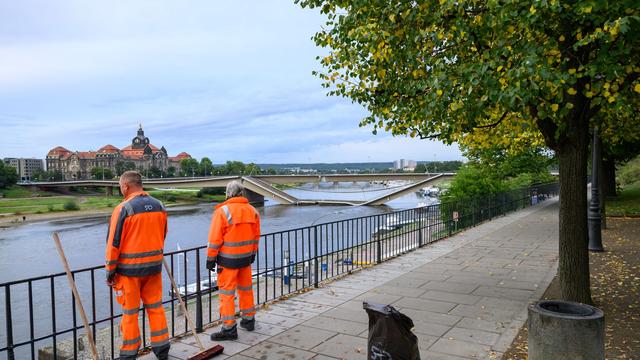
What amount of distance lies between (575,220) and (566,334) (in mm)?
2453

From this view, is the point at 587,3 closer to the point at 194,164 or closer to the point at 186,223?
the point at 186,223

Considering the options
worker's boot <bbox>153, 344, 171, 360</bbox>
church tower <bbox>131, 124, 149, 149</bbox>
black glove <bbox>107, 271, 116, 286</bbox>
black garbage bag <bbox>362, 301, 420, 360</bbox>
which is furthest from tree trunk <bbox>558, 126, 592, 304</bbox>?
church tower <bbox>131, 124, 149, 149</bbox>

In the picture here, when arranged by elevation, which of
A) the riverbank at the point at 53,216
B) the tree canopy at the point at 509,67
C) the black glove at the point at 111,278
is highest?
the tree canopy at the point at 509,67

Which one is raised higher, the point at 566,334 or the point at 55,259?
the point at 566,334

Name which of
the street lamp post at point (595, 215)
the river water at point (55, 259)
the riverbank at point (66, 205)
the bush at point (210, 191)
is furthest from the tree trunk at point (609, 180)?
the bush at point (210, 191)

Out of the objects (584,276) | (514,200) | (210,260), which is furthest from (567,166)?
(514,200)

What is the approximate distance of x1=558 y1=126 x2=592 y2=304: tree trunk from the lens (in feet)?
19.2

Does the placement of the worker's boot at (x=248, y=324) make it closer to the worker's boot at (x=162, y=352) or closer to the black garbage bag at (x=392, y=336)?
the worker's boot at (x=162, y=352)

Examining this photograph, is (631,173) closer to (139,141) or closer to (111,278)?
(111,278)

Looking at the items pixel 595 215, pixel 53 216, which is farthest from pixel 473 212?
pixel 53 216

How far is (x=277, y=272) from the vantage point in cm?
1798

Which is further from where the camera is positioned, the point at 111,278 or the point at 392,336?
the point at 111,278

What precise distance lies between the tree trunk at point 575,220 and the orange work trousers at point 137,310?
4845 mm

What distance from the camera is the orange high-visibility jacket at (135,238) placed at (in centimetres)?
418
